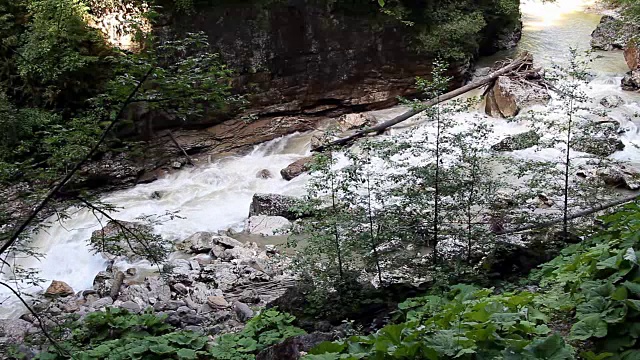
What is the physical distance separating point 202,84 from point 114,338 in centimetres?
294

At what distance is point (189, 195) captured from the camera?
1057 centimetres

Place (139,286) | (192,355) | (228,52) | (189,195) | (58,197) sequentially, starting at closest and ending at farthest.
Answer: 1. (58,197)
2. (192,355)
3. (139,286)
4. (189,195)
5. (228,52)

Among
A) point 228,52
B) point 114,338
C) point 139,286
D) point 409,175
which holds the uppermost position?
point 228,52

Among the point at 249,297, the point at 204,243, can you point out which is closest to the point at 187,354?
the point at 249,297

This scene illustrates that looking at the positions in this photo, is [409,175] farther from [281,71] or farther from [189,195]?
[281,71]

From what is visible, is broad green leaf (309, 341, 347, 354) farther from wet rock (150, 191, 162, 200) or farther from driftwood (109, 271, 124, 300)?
wet rock (150, 191, 162, 200)

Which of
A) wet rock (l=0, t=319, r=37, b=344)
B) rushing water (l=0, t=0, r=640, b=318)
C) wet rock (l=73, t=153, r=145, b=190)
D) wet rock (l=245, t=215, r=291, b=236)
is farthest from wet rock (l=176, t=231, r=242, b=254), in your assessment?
wet rock (l=0, t=319, r=37, b=344)

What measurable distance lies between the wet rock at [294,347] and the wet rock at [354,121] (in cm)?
845

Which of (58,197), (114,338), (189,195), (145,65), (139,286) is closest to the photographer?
(145,65)

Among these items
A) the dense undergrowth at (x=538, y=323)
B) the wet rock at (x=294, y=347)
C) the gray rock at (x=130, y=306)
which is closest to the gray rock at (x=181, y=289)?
the gray rock at (x=130, y=306)

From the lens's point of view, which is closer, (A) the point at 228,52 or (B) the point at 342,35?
(A) the point at 228,52

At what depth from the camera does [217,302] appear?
7.05 metres

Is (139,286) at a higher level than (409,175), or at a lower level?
lower

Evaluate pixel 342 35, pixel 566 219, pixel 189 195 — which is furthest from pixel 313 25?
pixel 566 219
